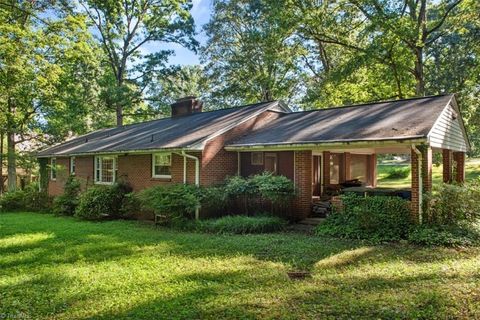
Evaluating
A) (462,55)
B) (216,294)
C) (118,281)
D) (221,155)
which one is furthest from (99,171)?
(462,55)

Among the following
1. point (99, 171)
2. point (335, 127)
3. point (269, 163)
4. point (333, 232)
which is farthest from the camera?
point (99, 171)

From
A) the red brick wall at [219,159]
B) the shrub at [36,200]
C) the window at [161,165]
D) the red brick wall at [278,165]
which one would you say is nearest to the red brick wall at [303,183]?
the red brick wall at [278,165]

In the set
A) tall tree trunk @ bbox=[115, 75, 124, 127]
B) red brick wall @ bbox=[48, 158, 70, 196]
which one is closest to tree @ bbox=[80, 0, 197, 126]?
tall tree trunk @ bbox=[115, 75, 124, 127]

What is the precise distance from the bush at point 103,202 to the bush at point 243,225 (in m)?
4.79

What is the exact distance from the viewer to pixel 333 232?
10219 mm

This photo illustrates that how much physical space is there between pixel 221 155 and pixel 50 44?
7.52m

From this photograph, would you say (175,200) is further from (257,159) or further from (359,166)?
(359,166)

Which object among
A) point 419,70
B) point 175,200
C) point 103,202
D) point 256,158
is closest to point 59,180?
point 103,202

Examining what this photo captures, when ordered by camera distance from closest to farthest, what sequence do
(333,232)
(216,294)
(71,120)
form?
1. (216,294)
2. (333,232)
3. (71,120)

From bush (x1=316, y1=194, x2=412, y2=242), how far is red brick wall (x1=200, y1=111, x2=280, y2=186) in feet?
14.8

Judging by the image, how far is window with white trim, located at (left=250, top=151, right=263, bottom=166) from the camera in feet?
45.2

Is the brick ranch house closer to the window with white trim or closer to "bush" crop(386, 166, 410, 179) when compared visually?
the window with white trim

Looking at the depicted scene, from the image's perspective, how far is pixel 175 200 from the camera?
39.4 ft

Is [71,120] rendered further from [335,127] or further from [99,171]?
[335,127]
